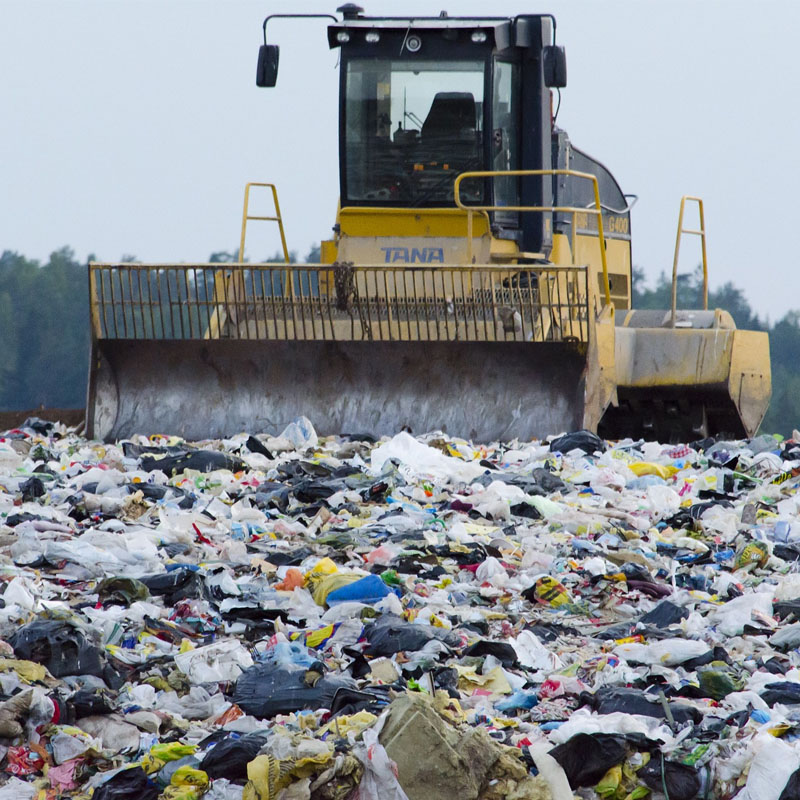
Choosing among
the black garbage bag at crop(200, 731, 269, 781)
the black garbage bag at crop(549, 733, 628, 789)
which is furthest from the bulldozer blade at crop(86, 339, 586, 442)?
the black garbage bag at crop(200, 731, 269, 781)

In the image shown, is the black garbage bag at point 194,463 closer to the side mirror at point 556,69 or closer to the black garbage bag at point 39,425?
the black garbage bag at point 39,425

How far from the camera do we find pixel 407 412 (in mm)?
8680

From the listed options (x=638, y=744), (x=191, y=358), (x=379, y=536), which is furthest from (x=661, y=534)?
(x=191, y=358)

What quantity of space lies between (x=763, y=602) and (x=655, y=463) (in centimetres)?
308

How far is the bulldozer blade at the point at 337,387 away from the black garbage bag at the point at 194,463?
1.16 meters

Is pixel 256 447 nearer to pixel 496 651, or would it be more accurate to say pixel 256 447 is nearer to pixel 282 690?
pixel 496 651

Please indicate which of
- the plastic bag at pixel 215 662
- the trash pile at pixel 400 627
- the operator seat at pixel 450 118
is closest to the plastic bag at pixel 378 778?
the trash pile at pixel 400 627

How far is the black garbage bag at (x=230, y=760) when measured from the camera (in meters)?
3.26

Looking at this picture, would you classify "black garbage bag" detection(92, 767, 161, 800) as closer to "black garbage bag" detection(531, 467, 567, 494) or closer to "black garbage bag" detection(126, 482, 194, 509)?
"black garbage bag" detection(126, 482, 194, 509)

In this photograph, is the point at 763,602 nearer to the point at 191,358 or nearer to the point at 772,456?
the point at 772,456

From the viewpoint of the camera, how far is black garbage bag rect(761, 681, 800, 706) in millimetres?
3711

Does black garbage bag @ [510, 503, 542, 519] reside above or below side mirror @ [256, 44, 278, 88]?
below

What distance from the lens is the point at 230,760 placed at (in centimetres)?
327

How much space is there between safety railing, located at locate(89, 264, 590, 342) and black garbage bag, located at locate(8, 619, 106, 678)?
458cm
